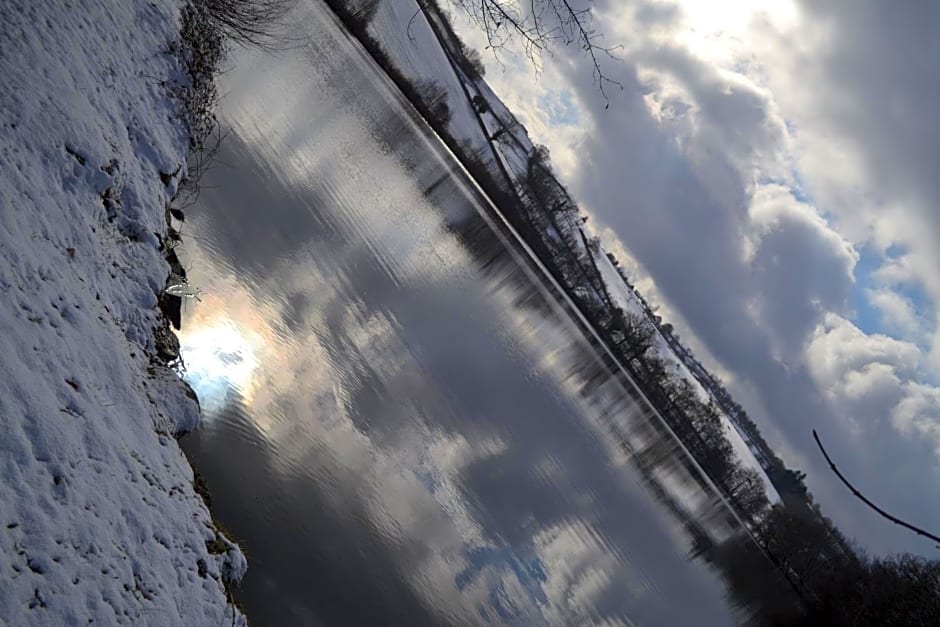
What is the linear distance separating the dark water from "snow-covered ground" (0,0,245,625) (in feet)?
9.08

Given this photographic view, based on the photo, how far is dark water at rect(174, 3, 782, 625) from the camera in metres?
11.8

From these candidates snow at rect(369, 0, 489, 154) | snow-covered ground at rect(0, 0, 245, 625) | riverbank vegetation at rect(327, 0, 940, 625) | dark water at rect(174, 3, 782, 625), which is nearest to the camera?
snow-covered ground at rect(0, 0, 245, 625)

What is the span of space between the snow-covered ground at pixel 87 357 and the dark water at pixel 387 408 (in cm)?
277

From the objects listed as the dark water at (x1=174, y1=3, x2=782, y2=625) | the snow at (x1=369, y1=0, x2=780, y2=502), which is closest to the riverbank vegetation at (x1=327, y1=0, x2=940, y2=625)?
the snow at (x1=369, y1=0, x2=780, y2=502)

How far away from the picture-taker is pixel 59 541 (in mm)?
5117

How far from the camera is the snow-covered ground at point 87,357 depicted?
201 inches

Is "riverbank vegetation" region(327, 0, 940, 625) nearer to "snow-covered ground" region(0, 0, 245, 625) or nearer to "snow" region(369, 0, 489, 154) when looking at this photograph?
"snow" region(369, 0, 489, 154)

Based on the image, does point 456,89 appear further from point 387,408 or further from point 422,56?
point 387,408

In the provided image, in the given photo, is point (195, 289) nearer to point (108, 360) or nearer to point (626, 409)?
point (108, 360)

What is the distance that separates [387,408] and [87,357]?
36.3 ft

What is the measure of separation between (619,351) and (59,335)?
47905mm

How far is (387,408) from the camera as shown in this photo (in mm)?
17359

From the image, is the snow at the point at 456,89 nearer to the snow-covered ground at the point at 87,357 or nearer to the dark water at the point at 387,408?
the dark water at the point at 387,408

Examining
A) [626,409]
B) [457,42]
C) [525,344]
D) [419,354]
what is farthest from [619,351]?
[457,42]
